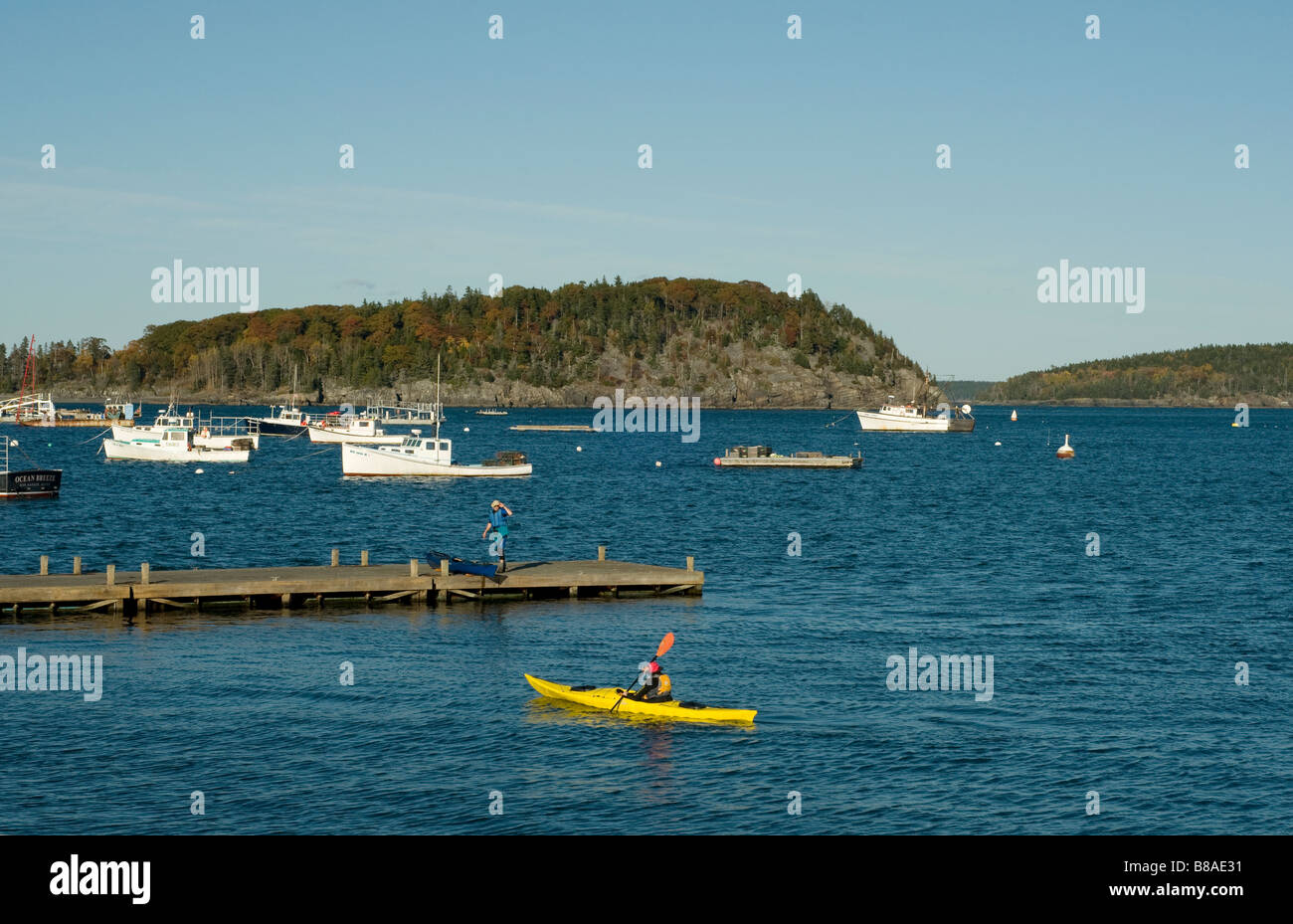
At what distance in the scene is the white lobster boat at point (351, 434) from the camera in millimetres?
164200

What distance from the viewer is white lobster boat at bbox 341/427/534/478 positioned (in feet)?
379

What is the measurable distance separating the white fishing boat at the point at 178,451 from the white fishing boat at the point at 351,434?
22.9m

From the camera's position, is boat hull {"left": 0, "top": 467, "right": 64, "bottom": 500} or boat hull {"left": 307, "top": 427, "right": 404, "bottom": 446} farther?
boat hull {"left": 307, "top": 427, "right": 404, "bottom": 446}

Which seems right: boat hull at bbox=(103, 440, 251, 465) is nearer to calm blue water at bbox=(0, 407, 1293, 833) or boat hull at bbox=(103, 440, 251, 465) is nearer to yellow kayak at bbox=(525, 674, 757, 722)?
calm blue water at bbox=(0, 407, 1293, 833)

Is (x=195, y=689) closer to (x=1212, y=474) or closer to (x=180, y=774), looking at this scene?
(x=180, y=774)

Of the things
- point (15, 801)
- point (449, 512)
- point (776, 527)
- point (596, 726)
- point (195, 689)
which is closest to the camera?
point (15, 801)

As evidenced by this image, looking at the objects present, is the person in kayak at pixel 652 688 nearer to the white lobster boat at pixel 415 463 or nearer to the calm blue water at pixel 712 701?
the calm blue water at pixel 712 701

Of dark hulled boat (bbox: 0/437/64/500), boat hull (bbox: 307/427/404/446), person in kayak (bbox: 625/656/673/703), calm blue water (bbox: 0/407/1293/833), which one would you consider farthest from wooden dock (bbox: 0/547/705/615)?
boat hull (bbox: 307/427/404/446)

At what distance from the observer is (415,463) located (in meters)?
118

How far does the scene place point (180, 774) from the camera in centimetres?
2703

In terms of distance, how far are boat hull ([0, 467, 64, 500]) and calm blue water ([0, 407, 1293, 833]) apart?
20218mm

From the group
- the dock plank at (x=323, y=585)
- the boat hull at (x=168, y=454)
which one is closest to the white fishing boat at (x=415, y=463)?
the boat hull at (x=168, y=454)

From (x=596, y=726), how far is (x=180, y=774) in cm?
972
